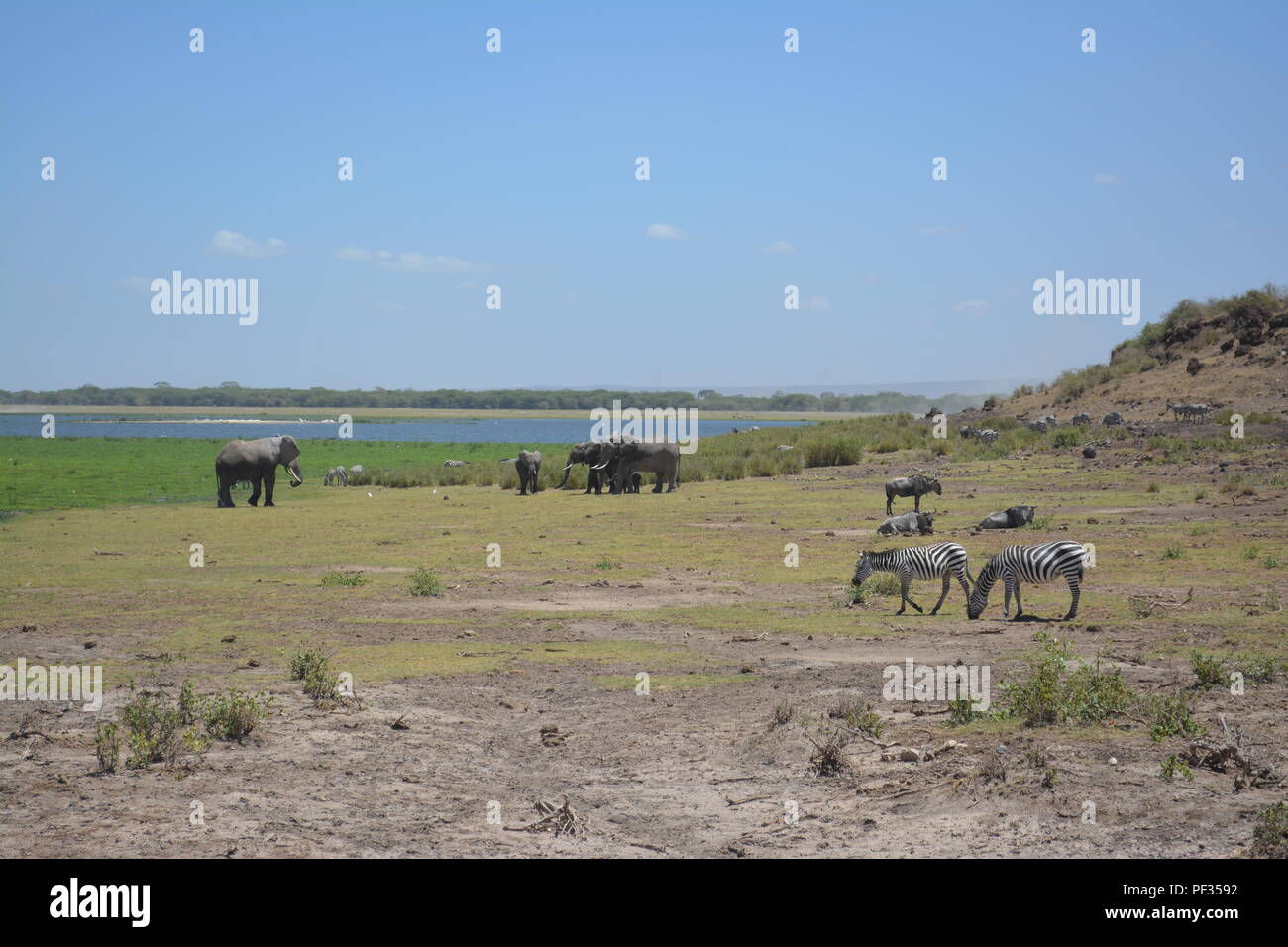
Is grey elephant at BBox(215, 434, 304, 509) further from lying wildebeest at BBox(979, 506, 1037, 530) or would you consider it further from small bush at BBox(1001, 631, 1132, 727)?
small bush at BBox(1001, 631, 1132, 727)

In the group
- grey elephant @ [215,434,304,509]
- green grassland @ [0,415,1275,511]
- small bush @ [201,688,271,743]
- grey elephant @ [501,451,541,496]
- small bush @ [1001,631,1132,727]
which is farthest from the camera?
green grassland @ [0,415,1275,511]

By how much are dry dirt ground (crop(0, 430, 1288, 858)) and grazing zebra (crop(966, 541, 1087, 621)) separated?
428 millimetres

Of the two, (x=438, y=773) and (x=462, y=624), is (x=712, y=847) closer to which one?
(x=438, y=773)

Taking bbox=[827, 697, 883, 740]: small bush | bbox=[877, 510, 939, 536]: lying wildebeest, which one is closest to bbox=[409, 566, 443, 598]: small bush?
bbox=[827, 697, 883, 740]: small bush

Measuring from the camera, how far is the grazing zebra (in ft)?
51.9

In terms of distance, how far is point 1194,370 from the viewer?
56.4m

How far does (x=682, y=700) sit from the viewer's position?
492 inches

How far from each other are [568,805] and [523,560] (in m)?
15.4

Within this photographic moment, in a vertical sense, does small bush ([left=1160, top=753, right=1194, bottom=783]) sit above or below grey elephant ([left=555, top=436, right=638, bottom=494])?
below

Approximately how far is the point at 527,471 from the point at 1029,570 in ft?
89.2

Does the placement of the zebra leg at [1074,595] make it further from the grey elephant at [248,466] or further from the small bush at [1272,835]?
the grey elephant at [248,466]

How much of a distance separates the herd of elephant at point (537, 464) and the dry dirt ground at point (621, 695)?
10.0 m

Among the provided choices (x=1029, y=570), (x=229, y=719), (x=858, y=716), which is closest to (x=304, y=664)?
(x=229, y=719)
